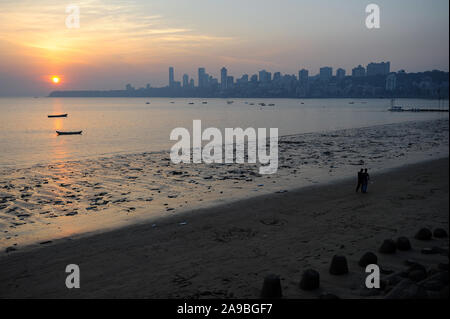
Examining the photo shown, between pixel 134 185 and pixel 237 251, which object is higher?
pixel 134 185

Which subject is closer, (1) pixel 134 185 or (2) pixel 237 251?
(2) pixel 237 251

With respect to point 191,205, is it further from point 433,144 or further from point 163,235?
point 433,144

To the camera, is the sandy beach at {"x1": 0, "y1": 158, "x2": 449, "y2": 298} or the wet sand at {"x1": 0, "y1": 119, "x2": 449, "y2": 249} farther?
the wet sand at {"x1": 0, "y1": 119, "x2": 449, "y2": 249}

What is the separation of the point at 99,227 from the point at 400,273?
36.1 ft

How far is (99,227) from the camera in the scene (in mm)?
14758

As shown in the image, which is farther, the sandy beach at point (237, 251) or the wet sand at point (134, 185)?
the wet sand at point (134, 185)

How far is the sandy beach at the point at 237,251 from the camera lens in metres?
9.18

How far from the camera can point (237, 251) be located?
1150 centimetres

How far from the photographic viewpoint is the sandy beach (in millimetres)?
9180
